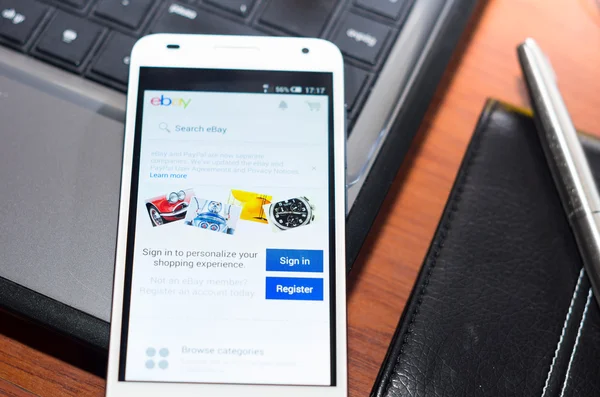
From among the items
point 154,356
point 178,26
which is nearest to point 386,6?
point 178,26

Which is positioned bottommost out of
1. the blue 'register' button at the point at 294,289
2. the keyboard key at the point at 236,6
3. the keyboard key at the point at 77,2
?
the blue 'register' button at the point at 294,289

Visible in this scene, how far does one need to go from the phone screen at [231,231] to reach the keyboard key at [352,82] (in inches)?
0.5

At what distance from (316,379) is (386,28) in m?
0.22

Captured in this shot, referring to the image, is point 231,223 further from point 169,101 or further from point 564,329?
point 564,329

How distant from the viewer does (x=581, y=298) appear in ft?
1.11

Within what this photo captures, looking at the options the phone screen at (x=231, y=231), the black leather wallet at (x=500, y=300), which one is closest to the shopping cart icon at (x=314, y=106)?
the phone screen at (x=231, y=231)

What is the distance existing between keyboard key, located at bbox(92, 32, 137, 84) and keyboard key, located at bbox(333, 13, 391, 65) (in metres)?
0.13

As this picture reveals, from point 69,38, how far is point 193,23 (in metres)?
0.08

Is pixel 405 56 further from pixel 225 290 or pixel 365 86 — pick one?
pixel 225 290

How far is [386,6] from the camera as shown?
0.37 meters

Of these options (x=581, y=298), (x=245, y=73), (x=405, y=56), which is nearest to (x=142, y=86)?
(x=245, y=73)

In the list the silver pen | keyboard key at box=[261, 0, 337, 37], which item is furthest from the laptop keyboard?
the silver pen

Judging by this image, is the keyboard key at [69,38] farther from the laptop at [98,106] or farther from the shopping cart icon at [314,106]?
the shopping cart icon at [314,106]

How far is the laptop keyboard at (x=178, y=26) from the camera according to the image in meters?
0.35
